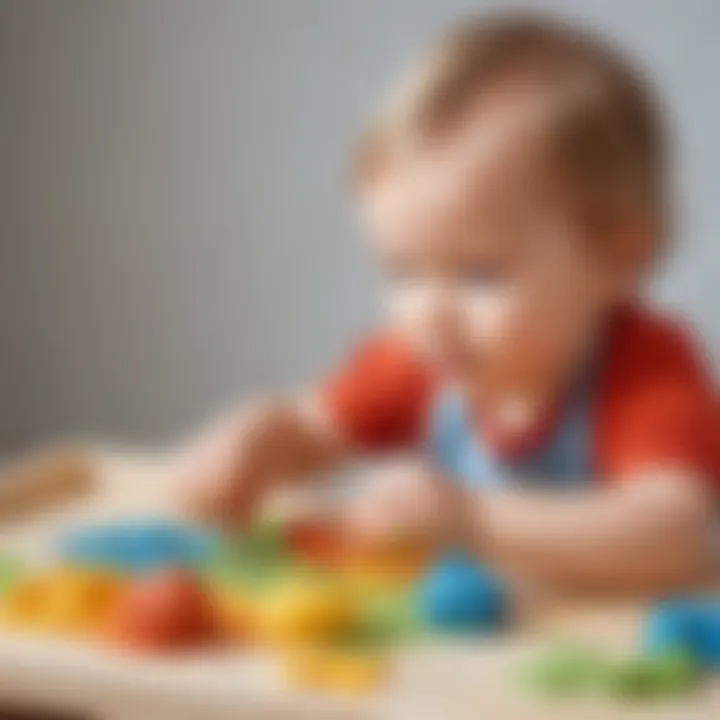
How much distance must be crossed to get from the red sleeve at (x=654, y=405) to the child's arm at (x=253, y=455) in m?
0.13

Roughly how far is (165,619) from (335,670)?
6 cm

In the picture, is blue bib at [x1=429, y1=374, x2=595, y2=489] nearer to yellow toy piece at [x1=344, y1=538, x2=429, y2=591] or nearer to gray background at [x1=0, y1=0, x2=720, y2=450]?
yellow toy piece at [x1=344, y1=538, x2=429, y2=591]

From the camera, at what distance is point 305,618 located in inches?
18.0

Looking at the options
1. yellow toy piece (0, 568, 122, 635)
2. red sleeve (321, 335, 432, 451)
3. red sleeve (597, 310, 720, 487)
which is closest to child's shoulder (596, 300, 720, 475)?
red sleeve (597, 310, 720, 487)

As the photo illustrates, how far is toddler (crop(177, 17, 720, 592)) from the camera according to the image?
0.53m

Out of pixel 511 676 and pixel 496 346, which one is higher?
pixel 496 346

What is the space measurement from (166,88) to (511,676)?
1.75 feet

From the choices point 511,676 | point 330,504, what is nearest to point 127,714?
point 511,676

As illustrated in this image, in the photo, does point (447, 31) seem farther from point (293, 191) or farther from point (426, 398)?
point (426, 398)

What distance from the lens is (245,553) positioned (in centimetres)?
56

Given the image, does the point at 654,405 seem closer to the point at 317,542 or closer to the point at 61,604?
the point at 317,542

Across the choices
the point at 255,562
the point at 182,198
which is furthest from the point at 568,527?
the point at 182,198

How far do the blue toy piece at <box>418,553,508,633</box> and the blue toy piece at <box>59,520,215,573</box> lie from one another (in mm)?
98

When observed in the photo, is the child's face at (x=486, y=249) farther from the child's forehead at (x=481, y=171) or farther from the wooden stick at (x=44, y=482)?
the wooden stick at (x=44, y=482)
